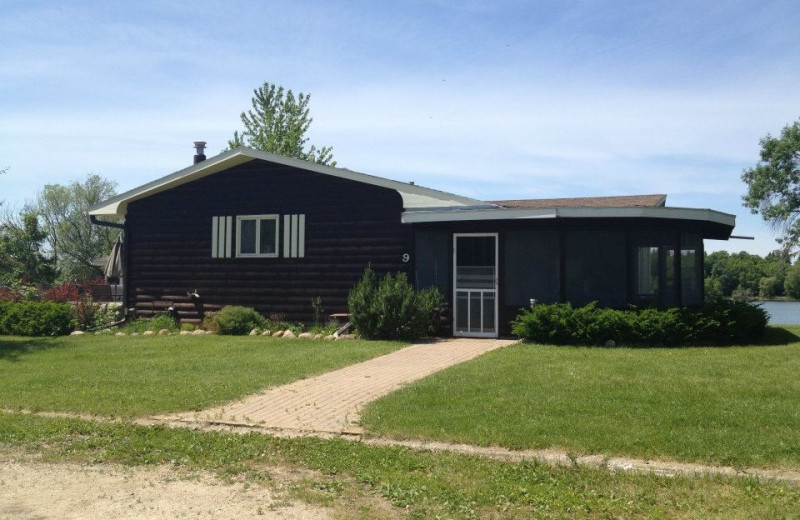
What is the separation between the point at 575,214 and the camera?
15258 mm

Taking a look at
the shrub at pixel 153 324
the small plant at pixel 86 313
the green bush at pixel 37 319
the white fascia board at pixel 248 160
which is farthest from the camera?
the small plant at pixel 86 313

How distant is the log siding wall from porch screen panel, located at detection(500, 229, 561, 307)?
244cm

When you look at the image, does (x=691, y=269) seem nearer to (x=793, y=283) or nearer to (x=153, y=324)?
(x=153, y=324)

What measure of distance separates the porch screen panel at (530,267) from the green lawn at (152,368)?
2.98m

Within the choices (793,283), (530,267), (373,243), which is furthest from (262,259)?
(793,283)

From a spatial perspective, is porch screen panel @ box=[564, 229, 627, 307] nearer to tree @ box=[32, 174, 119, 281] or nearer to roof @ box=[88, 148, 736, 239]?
roof @ box=[88, 148, 736, 239]

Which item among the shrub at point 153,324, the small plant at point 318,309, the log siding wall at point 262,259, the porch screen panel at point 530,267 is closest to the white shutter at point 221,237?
the log siding wall at point 262,259

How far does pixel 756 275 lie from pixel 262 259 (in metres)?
28.9

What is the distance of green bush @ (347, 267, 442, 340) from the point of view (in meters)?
15.9

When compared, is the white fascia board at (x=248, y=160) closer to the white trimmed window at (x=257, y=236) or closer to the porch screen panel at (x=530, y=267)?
the white trimmed window at (x=257, y=236)

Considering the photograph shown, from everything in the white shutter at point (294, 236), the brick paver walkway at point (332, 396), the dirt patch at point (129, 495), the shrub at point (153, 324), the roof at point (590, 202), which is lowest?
the dirt patch at point (129, 495)

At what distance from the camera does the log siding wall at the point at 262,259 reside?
17969 millimetres

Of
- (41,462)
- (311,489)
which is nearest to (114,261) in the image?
(41,462)

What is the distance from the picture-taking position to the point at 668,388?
9531mm
